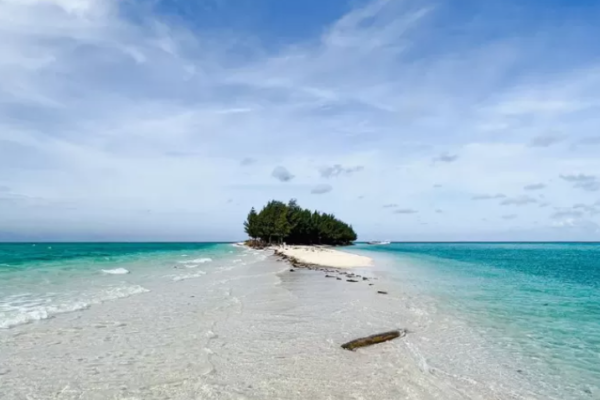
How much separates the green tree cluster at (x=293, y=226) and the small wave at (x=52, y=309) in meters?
94.0

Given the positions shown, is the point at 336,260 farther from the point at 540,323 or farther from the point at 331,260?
the point at 540,323

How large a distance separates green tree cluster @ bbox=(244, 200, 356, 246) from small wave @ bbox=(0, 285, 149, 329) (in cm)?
9404

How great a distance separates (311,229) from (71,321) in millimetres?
128730

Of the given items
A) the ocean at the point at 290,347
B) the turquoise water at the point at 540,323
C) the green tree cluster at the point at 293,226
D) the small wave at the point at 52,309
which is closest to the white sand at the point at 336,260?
the turquoise water at the point at 540,323

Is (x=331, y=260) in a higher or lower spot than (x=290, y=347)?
higher

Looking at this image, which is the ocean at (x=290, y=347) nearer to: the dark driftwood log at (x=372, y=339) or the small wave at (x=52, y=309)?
the small wave at (x=52, y=309)

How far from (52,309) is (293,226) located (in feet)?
343

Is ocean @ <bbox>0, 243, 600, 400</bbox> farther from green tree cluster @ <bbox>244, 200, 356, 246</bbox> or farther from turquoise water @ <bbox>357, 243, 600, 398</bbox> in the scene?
green tree cluster @ <bbox>244, 200, 356, 246</bbox>

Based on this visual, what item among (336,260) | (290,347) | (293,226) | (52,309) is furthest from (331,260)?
(293,226)

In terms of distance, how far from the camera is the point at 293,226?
12169 centimetres

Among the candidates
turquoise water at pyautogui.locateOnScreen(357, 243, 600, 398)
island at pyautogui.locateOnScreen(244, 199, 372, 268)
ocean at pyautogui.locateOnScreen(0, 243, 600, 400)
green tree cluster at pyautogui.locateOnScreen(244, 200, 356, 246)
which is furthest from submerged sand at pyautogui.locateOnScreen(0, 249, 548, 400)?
green tree cluster at pyautogui.locateOnScreen(244, 200, 356, 246)

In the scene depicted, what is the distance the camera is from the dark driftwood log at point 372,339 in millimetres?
11734

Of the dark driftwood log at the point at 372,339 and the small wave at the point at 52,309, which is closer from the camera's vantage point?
the dark driftwood log at the point at 372,339

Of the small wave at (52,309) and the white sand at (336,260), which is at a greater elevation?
the white sand at (336,260)
